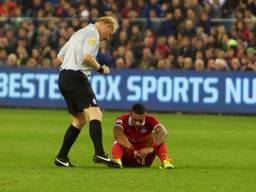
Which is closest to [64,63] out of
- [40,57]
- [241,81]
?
[241,81]

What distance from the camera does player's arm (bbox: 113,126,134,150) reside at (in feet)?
43.7

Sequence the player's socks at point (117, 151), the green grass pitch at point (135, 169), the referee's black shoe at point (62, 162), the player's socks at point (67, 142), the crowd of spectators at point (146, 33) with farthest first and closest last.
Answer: the crowd of spectators at point (146, 33) < the player's socks at point (67, 142) < the referee's black shoe at point (62, 162) < the player's socks at point (117, 151) < the green grass pitch at point (135, 169)

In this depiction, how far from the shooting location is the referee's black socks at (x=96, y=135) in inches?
518

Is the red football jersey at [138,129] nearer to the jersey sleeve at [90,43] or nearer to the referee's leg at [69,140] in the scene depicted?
the referee's leg at [69,140]

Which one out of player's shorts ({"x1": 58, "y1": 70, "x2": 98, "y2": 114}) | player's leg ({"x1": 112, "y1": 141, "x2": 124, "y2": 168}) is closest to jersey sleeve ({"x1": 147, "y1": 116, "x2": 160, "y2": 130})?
player's leg ({"x1": 112, "y1": 141, "x2": 124, "y2": 168})

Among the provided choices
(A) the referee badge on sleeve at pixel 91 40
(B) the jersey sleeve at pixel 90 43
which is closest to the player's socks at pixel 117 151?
(B) the jersey sleeve at pixel 90 43

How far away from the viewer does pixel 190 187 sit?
36.7 feet

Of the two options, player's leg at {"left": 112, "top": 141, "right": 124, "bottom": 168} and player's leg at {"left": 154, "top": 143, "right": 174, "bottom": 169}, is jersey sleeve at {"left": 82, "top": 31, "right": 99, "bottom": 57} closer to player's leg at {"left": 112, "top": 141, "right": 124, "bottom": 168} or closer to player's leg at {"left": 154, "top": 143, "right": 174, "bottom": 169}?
player's leg at {"left": 112, "top": 141, "right": 124, "bottom": 168}

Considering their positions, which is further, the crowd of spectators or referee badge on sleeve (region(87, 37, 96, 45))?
the crowd of spectators

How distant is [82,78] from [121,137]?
100cm

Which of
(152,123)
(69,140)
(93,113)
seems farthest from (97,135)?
(152,123)

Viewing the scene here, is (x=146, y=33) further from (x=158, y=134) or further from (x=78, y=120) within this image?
(x=158, y=134)

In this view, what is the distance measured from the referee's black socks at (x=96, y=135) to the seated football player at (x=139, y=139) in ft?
0.73

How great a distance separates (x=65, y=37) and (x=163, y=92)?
434 centimetres
